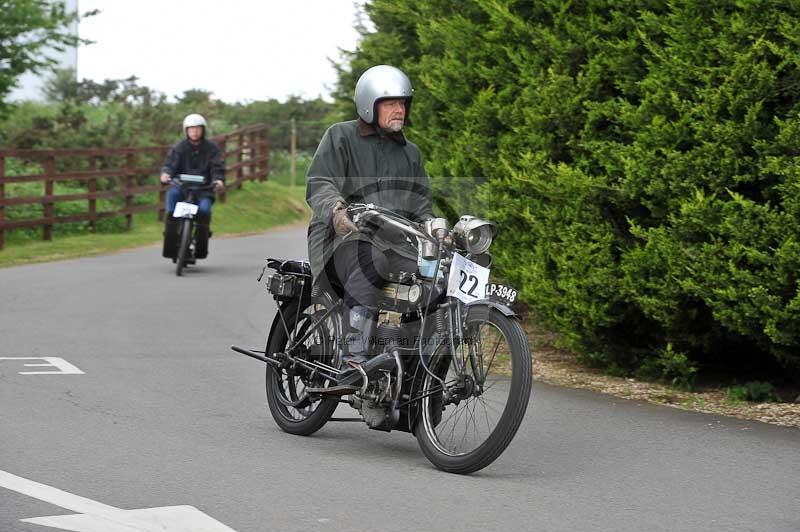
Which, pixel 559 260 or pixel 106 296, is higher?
pixel 559 260

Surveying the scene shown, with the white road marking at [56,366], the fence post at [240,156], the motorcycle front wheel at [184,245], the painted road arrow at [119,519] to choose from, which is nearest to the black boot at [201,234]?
the motorcycle front wheel at [184,245]

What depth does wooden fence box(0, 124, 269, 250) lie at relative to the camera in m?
21.9

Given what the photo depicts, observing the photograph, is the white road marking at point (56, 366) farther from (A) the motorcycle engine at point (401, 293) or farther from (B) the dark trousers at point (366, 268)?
(A) the motorcycle engine at point (401, 293)

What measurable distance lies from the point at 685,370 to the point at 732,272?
1.25 m

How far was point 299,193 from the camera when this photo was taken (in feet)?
116

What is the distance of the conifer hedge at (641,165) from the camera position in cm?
816

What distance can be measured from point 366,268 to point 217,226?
1984 centimetres

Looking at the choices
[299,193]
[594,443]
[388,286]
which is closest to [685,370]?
[594,443]

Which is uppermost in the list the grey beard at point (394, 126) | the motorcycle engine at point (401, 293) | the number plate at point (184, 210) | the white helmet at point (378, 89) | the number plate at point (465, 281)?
the white helmet at point (378, 89)

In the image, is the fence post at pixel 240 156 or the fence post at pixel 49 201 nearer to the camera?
the fence post at pixel 49 201

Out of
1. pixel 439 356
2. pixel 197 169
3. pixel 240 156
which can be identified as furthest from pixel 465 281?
pixel 240 156

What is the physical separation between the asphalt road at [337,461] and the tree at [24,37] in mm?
15685

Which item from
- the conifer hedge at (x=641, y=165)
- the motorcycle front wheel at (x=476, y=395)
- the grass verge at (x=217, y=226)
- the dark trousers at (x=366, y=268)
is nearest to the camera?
the motorcycle front wheel at (x=476, y=395)

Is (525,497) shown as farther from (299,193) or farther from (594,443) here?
(299,193)
